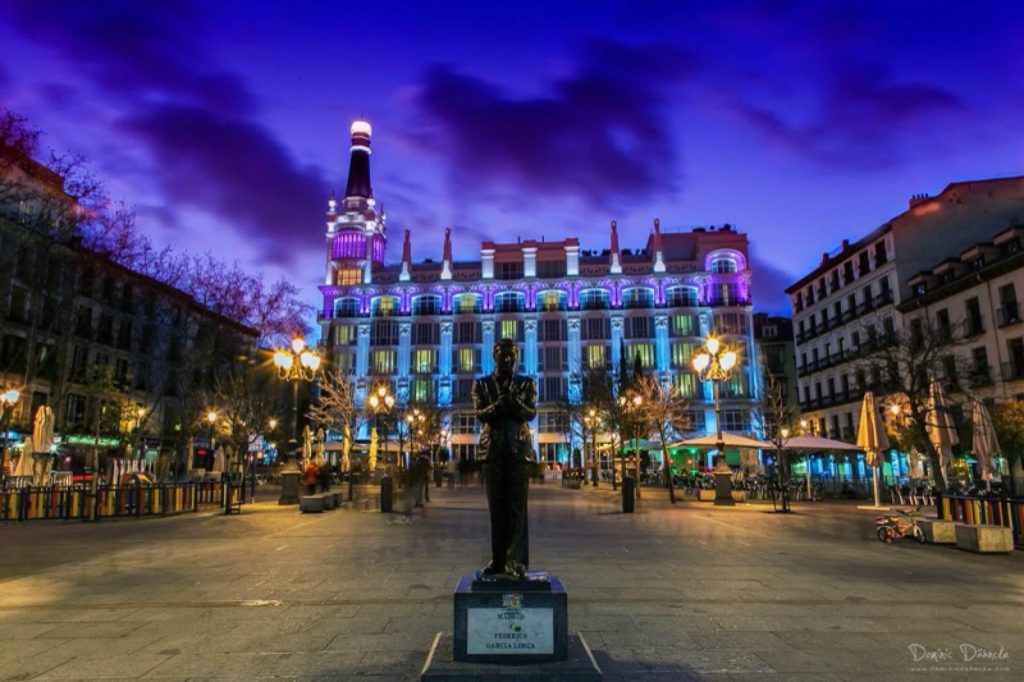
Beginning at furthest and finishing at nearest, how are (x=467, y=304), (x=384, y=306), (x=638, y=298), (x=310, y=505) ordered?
1. (x=384, y=306)
2. (x=467, y=304)
3. (x=638, y=298)
4. (x=310, y=505)

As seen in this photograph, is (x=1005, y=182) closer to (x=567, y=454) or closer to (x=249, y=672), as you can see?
(x=567, y=454)

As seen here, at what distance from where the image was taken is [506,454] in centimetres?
458

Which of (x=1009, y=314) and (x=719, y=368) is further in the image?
(x=1009, y=314)

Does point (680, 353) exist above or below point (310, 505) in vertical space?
above

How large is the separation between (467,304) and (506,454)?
66.4 metres

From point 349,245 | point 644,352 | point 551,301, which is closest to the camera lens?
point 644,352

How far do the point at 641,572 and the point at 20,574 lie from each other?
8.51 meters

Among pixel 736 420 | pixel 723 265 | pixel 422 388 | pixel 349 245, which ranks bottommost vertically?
pixel 736 420

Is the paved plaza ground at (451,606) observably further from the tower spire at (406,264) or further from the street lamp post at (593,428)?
the tower spire at (406,264)

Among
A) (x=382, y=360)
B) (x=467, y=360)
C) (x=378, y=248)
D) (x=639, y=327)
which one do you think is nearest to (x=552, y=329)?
(x=639, y=327)

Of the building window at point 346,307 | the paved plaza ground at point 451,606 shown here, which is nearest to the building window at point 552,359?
the building window at point 346,307

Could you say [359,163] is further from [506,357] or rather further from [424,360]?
[506,357]

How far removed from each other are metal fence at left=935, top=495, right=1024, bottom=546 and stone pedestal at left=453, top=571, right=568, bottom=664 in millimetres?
11471

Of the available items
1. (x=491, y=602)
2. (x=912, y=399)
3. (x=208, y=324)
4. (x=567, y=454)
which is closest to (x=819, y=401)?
(x=567, y=454)
